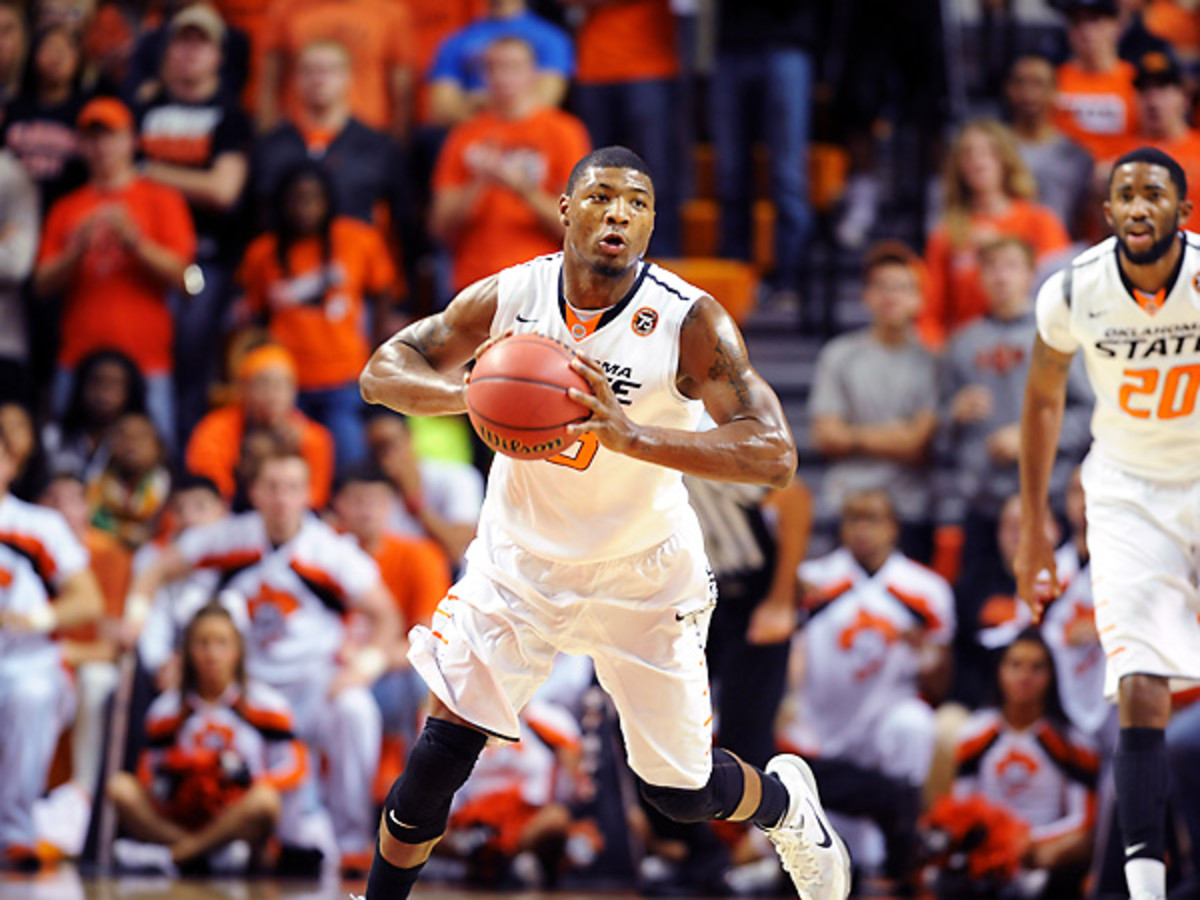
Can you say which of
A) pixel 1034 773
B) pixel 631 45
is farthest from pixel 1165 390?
pixel 631 45

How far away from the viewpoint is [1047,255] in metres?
9.04

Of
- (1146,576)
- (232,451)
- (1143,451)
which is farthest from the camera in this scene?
(232,451)

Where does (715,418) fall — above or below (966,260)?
above

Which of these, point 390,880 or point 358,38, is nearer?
point 390,880

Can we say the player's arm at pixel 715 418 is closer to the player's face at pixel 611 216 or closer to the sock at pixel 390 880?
the player's face at pixel 611 216

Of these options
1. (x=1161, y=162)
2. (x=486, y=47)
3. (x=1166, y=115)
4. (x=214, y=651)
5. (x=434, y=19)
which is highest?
(x=434, y=19)

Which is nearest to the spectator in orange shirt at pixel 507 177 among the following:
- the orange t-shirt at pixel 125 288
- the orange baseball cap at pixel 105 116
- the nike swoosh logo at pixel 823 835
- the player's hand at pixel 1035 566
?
the orange t-shirt at pixel 125 288

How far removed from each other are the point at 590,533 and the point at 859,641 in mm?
3492

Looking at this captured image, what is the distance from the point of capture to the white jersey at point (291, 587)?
26.8 ft

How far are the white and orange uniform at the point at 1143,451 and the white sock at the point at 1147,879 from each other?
57 cm

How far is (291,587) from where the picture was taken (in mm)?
8258

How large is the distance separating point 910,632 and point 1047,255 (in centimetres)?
221

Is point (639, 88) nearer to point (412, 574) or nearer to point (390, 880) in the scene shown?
point (412, 574)

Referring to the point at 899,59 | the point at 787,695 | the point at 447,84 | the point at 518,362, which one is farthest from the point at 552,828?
the point at 899,59
